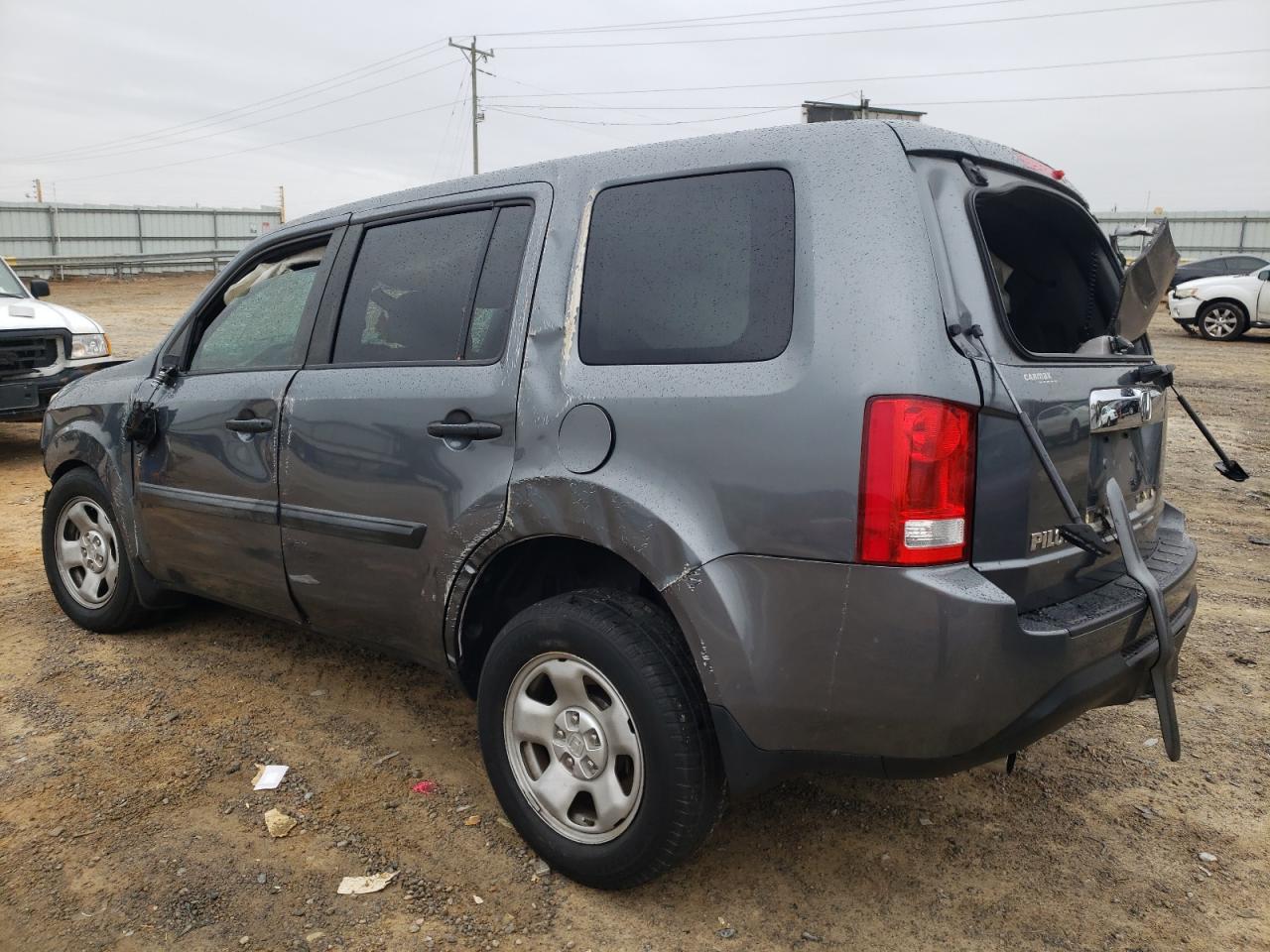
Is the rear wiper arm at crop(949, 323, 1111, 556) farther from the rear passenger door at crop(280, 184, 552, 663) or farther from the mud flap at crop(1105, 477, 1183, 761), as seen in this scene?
the rear passenger door at crop(280, 184, 552, 663)

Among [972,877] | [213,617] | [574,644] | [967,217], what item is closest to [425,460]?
[574,644]

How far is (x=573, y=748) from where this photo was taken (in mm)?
2586

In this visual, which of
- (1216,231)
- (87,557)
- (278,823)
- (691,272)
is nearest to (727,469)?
(691,272)

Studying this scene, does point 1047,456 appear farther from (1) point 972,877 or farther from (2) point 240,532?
(2) point 240,532

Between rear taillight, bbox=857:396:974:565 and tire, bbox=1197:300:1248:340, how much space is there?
18795mm

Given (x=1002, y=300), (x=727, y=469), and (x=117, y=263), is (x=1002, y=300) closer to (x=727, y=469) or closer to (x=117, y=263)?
(x=727, y=469)

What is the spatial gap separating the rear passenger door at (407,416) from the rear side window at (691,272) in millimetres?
260

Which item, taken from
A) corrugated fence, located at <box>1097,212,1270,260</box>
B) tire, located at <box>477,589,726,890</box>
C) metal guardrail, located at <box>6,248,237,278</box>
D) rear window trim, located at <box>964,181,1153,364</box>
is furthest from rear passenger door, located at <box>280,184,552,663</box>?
corrugated fence, located at <box>1097,212,1270,260</box>

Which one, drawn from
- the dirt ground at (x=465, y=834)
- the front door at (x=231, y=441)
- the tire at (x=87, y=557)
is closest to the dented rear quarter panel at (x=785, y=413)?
the dirt ground at (x=465, y=834)

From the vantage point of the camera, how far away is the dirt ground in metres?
2.49

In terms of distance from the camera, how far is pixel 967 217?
2.30 metres

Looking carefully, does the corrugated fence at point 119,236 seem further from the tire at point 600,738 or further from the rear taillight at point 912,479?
the rear taillight at point 912,479

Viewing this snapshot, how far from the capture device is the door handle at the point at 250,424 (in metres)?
3.40

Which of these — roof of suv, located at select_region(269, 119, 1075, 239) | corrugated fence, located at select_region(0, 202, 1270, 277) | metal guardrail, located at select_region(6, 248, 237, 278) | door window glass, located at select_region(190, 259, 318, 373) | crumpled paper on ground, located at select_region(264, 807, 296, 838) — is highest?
corrugated fence, located at select_region(0, 202, 1270, 277)
